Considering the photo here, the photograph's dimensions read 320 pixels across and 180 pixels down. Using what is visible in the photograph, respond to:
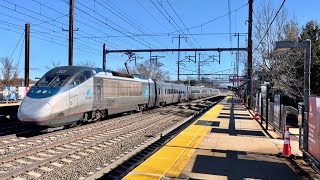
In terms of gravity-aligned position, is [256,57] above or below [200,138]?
above

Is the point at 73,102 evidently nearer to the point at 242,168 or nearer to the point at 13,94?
the point at 242,168

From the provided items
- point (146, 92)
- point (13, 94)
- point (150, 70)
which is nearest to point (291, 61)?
point (146, 92)

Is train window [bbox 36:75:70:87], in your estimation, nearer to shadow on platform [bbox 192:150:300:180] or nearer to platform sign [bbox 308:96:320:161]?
shadow on platform [bbox 192:150:300:180]

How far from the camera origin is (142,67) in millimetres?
88938

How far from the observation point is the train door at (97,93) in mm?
16903

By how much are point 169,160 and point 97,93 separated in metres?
9.55

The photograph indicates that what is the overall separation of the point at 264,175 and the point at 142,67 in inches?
3244

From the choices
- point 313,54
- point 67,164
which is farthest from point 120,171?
point 313,54

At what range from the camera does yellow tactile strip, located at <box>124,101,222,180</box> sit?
7.04 metres

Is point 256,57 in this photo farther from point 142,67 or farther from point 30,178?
point 142,67

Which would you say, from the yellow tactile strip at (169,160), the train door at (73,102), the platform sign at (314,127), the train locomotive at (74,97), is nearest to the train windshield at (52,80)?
the train locomotive at (74,97)

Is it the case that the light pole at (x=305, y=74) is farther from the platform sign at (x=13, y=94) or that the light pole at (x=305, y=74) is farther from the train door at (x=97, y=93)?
the platform sign at (x=13, y=94)

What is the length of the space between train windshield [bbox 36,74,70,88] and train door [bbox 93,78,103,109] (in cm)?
222

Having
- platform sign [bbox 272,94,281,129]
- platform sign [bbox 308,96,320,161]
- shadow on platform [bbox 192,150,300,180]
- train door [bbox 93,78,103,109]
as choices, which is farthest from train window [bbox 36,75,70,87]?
platform sign [bbox 308,96,320,161]
